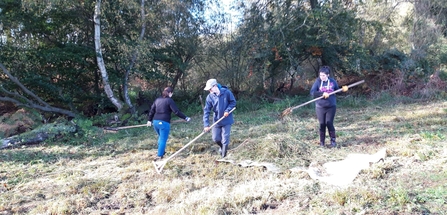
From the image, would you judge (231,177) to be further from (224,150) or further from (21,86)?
(21,86)

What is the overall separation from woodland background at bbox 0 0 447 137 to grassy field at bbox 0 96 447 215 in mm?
→ 2947

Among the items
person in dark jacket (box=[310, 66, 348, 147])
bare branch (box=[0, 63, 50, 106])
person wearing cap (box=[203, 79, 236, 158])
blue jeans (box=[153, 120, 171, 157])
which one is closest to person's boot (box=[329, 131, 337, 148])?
person in dark jacket (box=[310, 66, 348, 147])

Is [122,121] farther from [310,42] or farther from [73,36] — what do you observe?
[310,42]

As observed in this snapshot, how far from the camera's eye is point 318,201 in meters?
3.52

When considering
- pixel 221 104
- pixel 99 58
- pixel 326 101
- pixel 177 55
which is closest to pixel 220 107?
pixel 221 104

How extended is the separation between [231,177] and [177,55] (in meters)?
9.03

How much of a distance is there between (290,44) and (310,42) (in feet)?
2.43

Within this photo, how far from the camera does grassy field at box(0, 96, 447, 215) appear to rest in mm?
3533

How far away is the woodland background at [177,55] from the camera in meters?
9.86

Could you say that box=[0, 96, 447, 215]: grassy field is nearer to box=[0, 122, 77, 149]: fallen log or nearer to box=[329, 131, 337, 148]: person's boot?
box=[329, 131, 337, 148]: person's boot

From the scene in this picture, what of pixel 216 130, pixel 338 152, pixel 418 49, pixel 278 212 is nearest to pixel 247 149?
pixel 216 130

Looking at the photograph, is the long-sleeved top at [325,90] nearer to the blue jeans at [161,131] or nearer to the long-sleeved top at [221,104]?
the long-sleeved top at [221,104]

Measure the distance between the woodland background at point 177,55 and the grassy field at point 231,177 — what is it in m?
2.95

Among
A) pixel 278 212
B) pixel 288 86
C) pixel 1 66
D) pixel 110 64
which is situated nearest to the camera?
pixel 278 212
